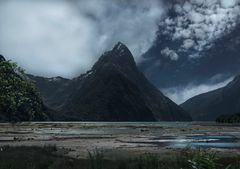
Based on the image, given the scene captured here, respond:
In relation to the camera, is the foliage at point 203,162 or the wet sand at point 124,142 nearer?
the foliage at point 203,162

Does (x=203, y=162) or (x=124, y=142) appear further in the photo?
(x=124, y=142)

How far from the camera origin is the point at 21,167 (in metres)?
23.7

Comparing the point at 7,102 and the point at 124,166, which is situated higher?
the point at 7,102

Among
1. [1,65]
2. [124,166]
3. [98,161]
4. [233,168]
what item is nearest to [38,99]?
[1,65]

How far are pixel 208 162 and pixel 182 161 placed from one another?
23063mm

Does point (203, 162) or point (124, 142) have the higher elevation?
point (124, 142)

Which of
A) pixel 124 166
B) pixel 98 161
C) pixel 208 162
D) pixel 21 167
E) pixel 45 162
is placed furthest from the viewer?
pixel 45 162

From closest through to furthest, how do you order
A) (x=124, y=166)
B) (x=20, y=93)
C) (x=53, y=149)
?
(x=124, y=166) < (x=20, y=93) < (x=53, y=149)

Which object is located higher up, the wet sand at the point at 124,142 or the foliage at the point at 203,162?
the wet sand at the point at 124,142

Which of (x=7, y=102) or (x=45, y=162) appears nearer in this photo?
(x=45, y=162)

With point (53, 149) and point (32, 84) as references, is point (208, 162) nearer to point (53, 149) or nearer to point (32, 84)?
point (32, 84)

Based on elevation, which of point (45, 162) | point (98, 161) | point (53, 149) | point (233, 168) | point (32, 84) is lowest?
point (233, 168)

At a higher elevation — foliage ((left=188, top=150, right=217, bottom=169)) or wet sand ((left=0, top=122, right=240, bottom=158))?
wet sand ((left=0, top=122, right=240, bottom=158))

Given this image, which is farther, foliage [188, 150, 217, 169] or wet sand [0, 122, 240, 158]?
wet sand [0, 122, 240, 158]
